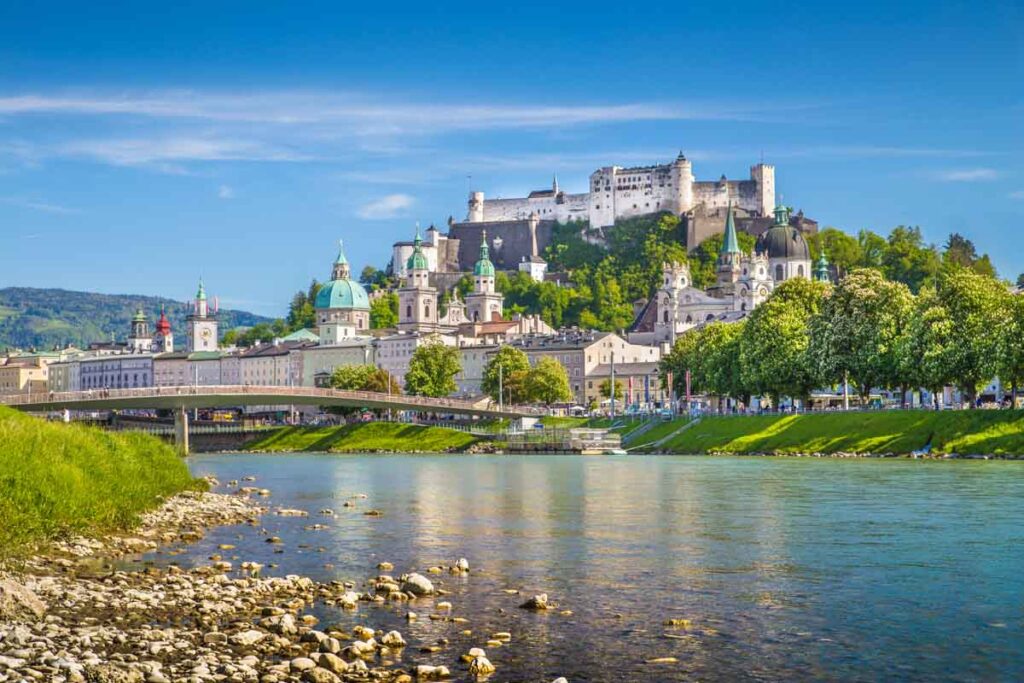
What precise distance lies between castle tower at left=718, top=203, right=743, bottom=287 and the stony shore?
159 metres

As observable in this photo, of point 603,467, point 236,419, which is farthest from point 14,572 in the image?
point 236,419

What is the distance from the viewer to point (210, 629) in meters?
21.4

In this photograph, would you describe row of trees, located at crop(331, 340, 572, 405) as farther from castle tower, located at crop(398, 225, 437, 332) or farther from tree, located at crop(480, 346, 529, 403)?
castle tower, located at crop(398, 225, 437, 332)

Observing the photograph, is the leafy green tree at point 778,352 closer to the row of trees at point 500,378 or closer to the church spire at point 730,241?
the row of trees at point 500,378

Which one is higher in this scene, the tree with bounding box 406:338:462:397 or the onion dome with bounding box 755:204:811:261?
the onion dome with bounding box 755:204:811:261

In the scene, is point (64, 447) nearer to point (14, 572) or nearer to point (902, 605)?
point (14, 572)

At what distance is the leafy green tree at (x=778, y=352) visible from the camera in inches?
3349

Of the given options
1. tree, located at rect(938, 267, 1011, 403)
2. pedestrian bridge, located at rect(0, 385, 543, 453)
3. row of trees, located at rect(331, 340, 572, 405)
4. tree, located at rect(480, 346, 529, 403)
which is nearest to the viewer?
tree, located at rect(938, 267, 1011, 403)

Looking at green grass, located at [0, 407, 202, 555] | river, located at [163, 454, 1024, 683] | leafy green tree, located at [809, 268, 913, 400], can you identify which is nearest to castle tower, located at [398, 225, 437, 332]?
leafy green tree, located at [809, 268, 913, 400]

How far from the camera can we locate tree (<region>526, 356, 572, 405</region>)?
12912 cm

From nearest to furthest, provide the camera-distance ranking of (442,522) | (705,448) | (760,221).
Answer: (442,522)
(705,448)
(760,221)

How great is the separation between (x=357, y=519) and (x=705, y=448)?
48073 mm

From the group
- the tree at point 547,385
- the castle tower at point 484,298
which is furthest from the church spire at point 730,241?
the tree at point 547,385

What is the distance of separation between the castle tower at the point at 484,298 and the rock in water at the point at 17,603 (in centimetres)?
16965
